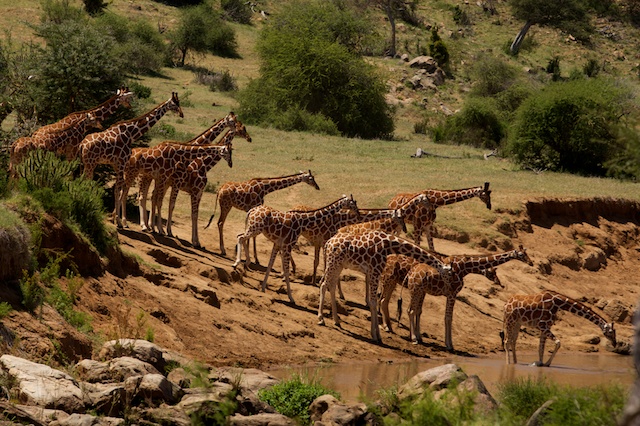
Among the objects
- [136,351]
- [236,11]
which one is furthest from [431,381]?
[236,11]

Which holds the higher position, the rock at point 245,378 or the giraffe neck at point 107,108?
the giraffe neck at point 107,108

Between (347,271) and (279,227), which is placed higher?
(279,227)

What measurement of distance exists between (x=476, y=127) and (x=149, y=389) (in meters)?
38.4

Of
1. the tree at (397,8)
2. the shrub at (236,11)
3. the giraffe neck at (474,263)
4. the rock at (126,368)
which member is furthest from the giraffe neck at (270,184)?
the tree at (397,8)

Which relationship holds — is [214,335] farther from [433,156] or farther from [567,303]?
[433,156]

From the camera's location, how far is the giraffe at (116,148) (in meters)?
23.3

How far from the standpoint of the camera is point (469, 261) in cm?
2261

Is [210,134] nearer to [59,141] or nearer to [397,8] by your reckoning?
[59,141]

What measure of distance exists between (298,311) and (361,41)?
4227 centimetres

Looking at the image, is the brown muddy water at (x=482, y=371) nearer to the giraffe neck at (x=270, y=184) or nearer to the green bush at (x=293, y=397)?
the green bush at (x=293, y=397)

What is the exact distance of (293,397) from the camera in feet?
48.9

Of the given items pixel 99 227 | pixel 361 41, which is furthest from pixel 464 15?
pixel 99 227

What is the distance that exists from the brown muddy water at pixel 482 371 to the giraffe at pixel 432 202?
420 centimetres

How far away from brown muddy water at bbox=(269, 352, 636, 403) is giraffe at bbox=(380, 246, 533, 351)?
1.07 meters
